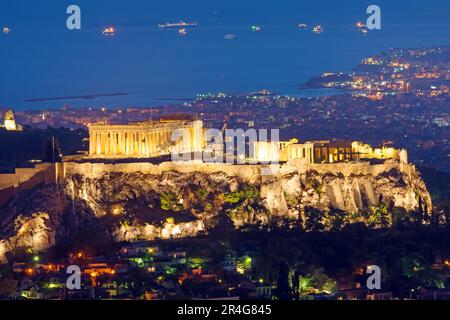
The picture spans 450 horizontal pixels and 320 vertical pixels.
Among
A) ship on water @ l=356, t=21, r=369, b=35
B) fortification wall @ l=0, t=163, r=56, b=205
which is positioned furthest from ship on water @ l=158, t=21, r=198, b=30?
fortification wall @ l=0, t=163, r=56, b=205

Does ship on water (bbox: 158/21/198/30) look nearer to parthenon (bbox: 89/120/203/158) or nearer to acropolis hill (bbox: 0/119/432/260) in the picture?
parthenon (bbox: 89/120/203/158)

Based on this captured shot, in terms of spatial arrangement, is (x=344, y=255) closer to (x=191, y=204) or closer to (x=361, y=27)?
(x=191, y=204)

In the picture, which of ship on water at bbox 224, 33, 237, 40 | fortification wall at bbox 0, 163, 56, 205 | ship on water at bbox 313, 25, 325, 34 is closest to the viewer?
fortification wall at bbox 0, 163, 56, 205

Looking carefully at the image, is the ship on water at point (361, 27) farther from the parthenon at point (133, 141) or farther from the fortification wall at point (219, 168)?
the fortification wall at point (219, 168)

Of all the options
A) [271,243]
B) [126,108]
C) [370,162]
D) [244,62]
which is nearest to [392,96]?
[126,108]

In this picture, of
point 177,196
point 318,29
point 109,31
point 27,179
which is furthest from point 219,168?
point 318,29

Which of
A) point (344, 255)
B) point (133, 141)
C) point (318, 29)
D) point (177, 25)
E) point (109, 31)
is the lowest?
point (344, 255)

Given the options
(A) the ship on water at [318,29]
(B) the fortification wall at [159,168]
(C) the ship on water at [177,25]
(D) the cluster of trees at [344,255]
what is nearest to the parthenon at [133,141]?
(B) the fortification wall at [159,168]

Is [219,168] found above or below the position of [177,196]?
above
